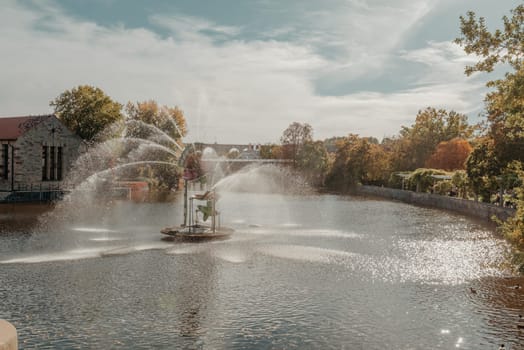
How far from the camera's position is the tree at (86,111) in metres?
78.0

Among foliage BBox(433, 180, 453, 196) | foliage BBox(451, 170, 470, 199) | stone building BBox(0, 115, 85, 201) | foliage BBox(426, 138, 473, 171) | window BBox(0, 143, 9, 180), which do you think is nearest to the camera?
foliage BBox(451, 170, 470, 199)

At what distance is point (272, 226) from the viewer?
38219 mm

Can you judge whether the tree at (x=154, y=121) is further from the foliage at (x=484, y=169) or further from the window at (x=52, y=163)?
the foliage at (x=484, y=169)

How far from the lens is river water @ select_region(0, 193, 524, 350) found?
A: 542 inches

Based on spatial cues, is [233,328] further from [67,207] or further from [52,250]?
[67,207]

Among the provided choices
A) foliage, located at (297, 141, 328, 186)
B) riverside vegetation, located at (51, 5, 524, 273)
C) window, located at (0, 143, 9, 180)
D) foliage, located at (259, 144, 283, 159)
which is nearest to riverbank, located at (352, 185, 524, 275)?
riverside vegetation, located at (51, 5, 524, 273)

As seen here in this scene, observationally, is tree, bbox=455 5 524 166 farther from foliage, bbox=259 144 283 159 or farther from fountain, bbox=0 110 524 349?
foliage, bbox=259 144 283 159

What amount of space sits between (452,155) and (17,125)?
72823 millimetres

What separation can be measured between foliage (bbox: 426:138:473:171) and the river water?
59.6m

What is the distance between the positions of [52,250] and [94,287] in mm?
9137

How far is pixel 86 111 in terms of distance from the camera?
78500mm

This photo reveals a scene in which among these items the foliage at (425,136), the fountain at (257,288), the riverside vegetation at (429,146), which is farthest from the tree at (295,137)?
the fountain at (257,288)

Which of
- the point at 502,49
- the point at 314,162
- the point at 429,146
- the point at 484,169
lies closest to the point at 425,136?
the point at 429,146

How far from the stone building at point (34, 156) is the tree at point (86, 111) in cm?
816
